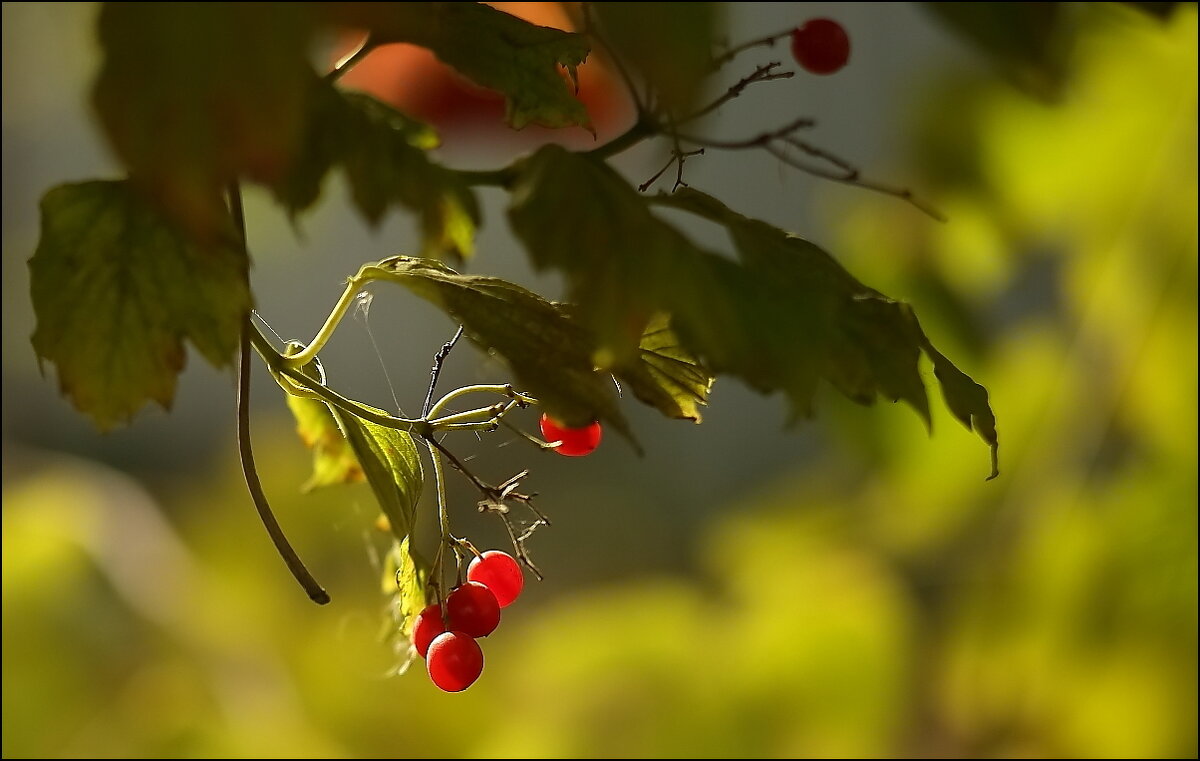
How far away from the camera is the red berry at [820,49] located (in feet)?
1.18

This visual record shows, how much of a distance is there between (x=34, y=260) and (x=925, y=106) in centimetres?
79

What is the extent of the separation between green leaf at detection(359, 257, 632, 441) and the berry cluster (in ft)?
0.38

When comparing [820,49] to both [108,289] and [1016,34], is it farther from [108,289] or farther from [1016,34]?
[108,289]


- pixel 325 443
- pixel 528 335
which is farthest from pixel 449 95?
pixel 528 335

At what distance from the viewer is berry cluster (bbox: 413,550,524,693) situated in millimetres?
351

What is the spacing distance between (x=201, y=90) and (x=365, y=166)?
54 mm

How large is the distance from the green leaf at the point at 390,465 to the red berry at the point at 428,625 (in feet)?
0.12

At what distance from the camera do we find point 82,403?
0.27 metres

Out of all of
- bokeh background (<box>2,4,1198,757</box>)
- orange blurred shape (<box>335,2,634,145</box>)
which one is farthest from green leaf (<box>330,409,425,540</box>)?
orange blurred shape (<box>335,2,634,145</box>)

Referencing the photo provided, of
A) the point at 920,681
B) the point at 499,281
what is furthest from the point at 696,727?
the point at 499,281

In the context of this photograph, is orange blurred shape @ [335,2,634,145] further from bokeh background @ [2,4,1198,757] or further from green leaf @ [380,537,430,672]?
green leaf @ [380,537,430,672]

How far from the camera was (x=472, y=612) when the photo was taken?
365 mm

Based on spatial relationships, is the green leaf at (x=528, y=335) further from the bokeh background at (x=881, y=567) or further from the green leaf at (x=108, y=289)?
the bokeh background at (x=881, y=567)

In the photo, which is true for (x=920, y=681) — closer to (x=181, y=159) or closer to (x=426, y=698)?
(x=426, y=698)
